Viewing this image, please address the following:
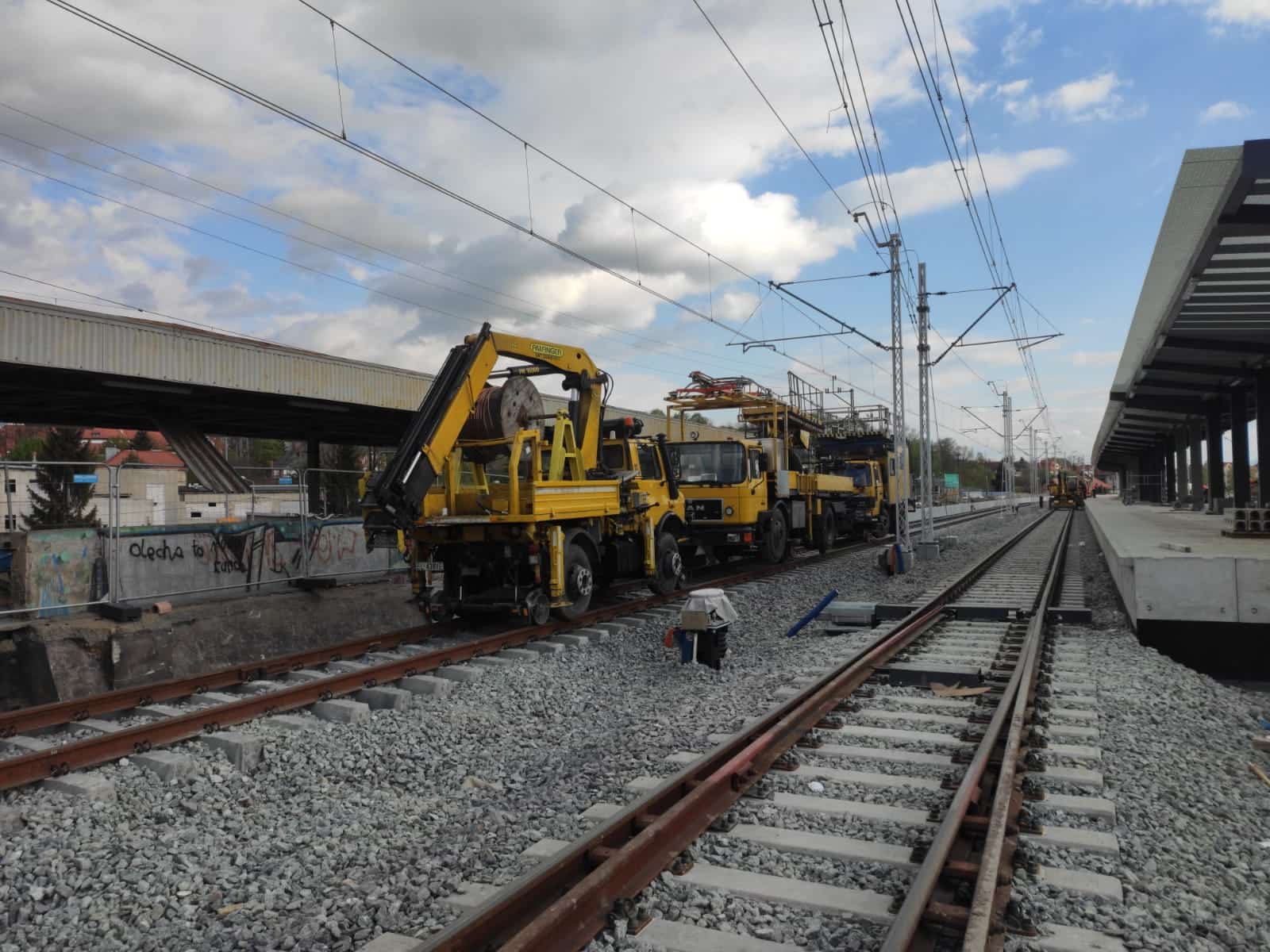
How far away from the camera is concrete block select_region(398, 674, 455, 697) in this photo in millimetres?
7418

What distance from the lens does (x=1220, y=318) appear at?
1421cm

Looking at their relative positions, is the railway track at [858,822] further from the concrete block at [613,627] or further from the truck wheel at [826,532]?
the truck wheel at [826,532]

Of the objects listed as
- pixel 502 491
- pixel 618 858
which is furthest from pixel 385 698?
pixel 618 858

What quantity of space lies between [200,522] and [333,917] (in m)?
9.68

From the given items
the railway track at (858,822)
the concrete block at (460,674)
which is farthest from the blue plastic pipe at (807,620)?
the concrete block at (460,674)

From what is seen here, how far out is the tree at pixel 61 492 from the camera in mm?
11750

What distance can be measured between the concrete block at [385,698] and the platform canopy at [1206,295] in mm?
9109

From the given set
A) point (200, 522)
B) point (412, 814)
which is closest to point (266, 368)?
point (200, 522)

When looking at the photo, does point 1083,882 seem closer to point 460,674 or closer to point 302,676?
point 460,674

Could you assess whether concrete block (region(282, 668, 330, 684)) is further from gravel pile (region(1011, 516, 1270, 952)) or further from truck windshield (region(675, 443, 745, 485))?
truck windshield (region(675, 443, 745, 485))

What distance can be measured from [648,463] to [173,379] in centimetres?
697

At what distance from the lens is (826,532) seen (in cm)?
2175

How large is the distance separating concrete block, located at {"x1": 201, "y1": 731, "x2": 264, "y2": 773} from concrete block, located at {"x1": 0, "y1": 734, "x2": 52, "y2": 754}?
115cm

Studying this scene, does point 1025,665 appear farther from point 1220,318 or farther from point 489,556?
point 1220,318
